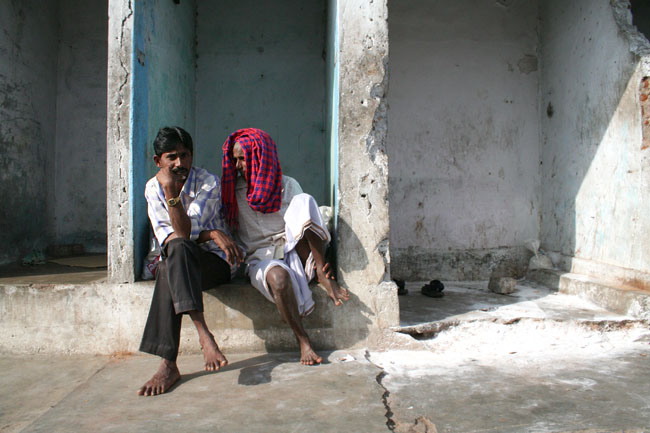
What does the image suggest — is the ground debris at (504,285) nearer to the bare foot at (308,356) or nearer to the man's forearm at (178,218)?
the bare foot at (308,356)

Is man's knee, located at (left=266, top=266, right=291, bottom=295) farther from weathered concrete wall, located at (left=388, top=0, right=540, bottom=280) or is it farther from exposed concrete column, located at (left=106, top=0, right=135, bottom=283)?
weathered concrete wall, located at (left=388, top=0, right=540, bottom=280)

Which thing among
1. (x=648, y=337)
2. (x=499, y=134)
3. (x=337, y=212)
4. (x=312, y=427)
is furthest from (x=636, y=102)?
(x=312, y=427)

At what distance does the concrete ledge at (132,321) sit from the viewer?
301 cm

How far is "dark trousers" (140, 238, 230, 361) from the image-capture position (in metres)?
2.52

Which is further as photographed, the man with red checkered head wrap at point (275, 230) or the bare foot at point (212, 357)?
the man with red checkered head wrap at point (275, 230)

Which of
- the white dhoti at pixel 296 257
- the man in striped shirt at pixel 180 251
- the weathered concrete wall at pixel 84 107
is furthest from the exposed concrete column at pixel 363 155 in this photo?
the weathered concrete wall at pixel 84 107

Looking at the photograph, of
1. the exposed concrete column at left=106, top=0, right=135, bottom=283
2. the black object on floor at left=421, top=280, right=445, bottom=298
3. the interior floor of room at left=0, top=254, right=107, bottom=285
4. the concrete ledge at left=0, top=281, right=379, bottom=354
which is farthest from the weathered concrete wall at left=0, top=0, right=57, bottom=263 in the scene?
the black object on floor at left=421, top=280, right=445, bottom=298

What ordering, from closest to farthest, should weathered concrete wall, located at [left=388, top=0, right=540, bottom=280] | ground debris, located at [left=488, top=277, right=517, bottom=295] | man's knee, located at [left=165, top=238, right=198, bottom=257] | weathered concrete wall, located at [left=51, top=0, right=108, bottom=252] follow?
man's knee, located at [left=165, top=238, right=198, bottom=257] < ground debris, located at [left=488, top=277, right=517, bottom=295] < weathered concrete wall, located at [left=388, top=0, right=540, bottom=280] < weathered concrete wall, located at [left=51, top=0, right=108, bottom=252]

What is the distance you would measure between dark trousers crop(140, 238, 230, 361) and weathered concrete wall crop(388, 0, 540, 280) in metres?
2.66

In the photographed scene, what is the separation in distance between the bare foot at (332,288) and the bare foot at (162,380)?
3.29ft

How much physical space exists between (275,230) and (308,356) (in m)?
0.86

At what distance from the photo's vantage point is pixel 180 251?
2602 mm

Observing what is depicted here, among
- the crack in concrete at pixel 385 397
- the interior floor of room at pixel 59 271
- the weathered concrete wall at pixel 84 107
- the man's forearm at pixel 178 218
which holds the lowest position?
the crack in concrete at pixel 385 397

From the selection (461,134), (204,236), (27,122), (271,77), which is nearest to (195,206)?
(204,236)
